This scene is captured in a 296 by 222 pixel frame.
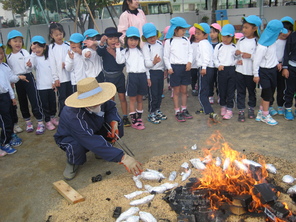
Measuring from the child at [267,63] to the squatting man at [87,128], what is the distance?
116 inches

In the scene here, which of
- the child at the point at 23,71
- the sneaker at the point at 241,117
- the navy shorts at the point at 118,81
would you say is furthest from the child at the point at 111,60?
the sneaker at the point at 241,117

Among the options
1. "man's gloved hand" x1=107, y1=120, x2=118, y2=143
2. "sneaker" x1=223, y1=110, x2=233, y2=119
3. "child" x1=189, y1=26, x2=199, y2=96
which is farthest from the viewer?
"child" x1=189, y1=26, x2=199, y2=96

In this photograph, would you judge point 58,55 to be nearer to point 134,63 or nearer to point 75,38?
point 75,38

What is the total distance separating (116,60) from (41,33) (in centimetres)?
1290

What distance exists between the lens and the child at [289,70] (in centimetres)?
511

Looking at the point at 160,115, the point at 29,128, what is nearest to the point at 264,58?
the point at 160,115

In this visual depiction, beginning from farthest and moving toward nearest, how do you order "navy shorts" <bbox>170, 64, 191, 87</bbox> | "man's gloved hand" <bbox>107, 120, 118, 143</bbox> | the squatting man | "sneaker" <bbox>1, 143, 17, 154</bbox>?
"navy shorts" <bbox>170, 64, 191, 87</bbox>, "sneaker" <bbox>1, 143, 17, 154</bbox>, "man's gloved hand" <bbox>107, 120, 118, 143</bbox>, the squatting man

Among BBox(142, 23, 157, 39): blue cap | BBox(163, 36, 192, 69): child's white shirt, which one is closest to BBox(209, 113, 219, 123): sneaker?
BBox(163, 36, 192, 69): child's white shirt

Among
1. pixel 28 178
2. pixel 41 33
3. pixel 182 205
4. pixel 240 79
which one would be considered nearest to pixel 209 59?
pixel 240 79

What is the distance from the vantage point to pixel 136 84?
5.35 m

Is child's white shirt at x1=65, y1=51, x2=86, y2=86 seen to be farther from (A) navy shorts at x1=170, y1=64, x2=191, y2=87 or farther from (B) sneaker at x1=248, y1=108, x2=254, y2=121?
(B) sneaker at x1=248, y1=108, x2=254, y2=121

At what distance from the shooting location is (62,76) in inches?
215

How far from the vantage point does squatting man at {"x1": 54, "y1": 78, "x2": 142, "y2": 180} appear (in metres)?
3.37

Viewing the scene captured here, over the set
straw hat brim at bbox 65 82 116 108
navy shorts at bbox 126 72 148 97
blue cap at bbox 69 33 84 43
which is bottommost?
navy shorts at bbox 126 72 148 97
